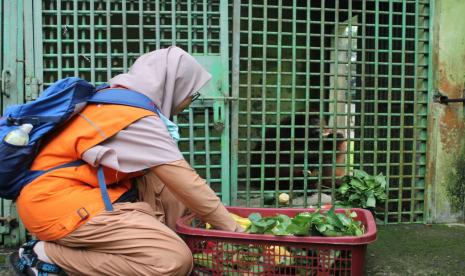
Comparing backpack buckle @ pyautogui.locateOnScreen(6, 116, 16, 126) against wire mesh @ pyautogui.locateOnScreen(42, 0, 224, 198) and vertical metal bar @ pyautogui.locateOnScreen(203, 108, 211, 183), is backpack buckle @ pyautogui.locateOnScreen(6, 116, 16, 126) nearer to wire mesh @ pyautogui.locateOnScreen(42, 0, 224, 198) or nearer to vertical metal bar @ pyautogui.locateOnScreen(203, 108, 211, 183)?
wire mesh @ pyautogui.locateOnScreen(42, 0, 224, 198)

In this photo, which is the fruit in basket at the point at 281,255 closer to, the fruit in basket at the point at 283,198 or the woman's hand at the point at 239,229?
the woman's hand at the point at 239,229

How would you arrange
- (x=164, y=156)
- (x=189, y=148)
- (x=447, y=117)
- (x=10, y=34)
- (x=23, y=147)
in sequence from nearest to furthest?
(x=23, y=147), (x=164, y=156), (x=10, y=34), (x=189, y=148), (x=447, y=117)

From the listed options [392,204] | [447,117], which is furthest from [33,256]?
[447,117]

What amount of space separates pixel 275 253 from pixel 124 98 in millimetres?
1092

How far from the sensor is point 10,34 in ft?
10.8

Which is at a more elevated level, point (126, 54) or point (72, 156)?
point (126, 54)

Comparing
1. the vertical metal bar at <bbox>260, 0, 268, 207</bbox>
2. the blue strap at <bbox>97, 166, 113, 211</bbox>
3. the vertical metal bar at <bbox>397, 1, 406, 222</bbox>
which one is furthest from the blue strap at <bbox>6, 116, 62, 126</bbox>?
the vertical metal bar at <bbox>397, 1, 406, 222</bbox>

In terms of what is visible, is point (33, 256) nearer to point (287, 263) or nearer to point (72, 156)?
point (72, 156)

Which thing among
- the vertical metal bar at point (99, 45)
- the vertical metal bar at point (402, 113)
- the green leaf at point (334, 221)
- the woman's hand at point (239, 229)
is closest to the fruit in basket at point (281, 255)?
the woman's hand at point (239, 229)

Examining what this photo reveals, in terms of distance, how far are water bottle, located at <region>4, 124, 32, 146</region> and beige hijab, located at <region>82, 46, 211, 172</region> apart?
0.91 ft

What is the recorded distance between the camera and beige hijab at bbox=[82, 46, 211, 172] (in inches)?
93.0

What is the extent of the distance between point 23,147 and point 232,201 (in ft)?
5.78

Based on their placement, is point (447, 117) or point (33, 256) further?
point (447, 117)

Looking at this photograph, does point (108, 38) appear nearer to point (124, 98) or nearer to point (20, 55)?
point (20, 55)
